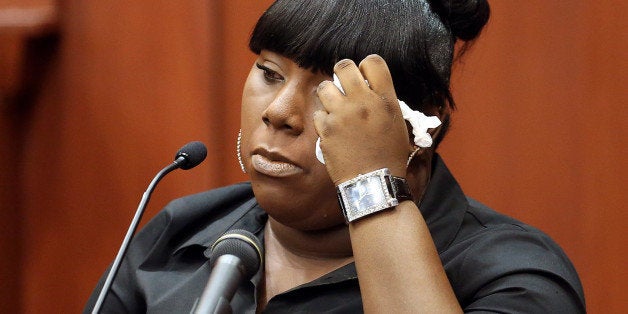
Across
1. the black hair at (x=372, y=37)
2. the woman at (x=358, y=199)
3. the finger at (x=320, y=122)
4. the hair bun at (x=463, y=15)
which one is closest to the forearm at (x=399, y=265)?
the woman at (x=358, y=199)

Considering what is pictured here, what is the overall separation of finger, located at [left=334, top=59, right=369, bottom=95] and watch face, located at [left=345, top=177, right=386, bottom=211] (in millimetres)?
102

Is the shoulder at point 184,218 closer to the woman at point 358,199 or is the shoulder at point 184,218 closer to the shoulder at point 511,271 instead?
the woman at point 358,199

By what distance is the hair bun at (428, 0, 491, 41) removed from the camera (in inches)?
52.2

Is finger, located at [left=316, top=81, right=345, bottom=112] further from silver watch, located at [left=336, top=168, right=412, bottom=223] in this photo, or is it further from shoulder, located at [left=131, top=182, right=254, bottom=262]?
shoulder, located at [left=131, top=182, right=254, bottom=262]

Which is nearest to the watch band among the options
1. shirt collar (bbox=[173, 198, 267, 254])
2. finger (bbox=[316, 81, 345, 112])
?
finger (bbox=[316, 81, 345, 112])

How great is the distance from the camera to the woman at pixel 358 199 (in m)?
1.11

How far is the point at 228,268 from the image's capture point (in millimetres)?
1006

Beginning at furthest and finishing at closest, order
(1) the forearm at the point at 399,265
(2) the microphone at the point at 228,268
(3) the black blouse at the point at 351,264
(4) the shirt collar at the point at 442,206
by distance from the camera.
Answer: (4) the shirt collar at the point at 442,206 < (3) the black blouse at the point at 351,264 < (1) the forearm at the point at 399,265 < (2) the microphone at the point at 228,268

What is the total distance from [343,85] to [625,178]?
31.8 inches

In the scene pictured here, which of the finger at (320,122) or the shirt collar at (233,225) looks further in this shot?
the shirt collar at (233,225)

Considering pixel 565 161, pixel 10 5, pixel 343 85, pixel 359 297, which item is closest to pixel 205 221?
pixel 359 297

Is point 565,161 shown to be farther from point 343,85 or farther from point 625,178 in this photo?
point 343,85

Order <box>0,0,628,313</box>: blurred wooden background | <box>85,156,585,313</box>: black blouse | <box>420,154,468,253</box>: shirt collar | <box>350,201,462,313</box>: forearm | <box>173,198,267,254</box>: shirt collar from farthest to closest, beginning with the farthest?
<box>0,0,628,313</box>: blurred wooden background < <box>173,198,267,254</box>: shirt collar < <box>420,154,468,253</box>: shirt collar < <box>85,156,585,313</box>: black blouse < <box>350,201,462,313</box>: forearm

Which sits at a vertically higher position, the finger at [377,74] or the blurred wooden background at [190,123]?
the finger at [377,74]
